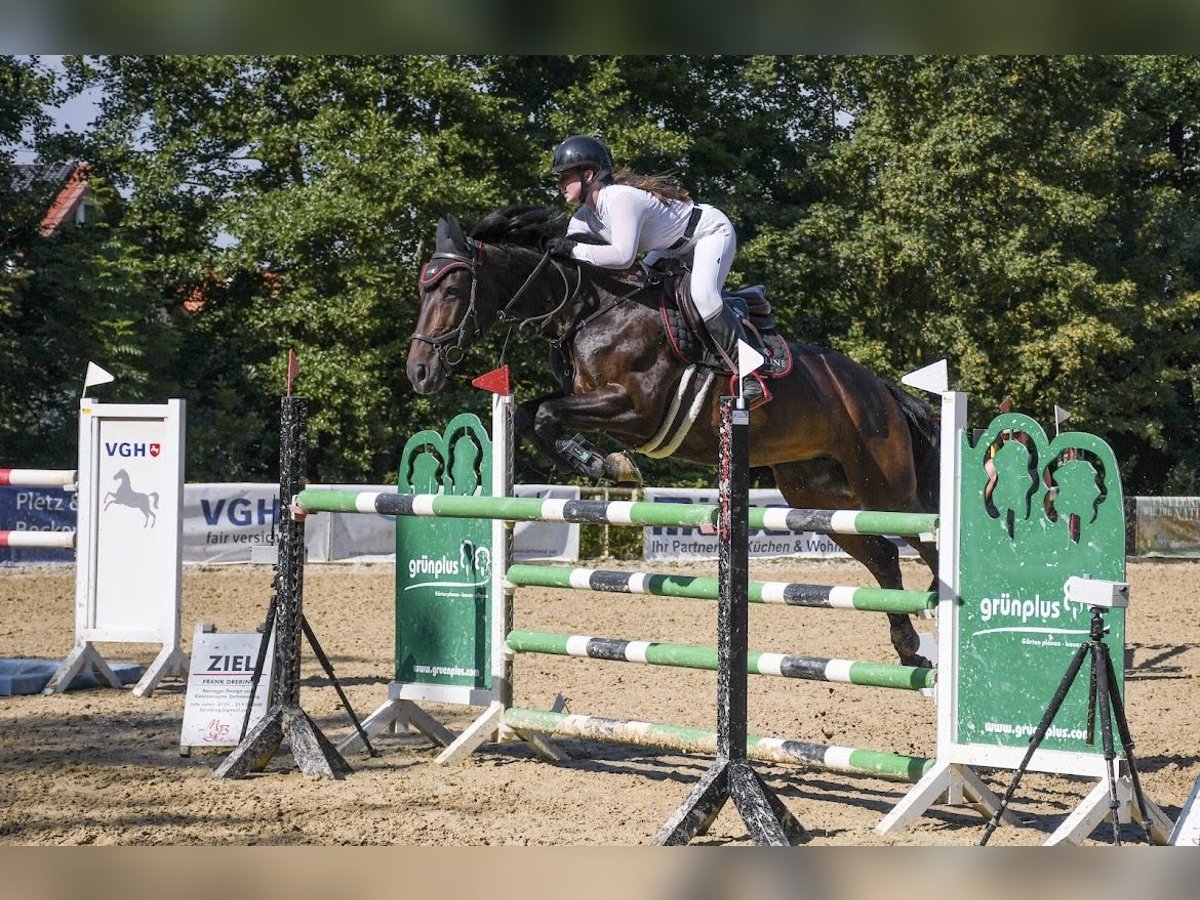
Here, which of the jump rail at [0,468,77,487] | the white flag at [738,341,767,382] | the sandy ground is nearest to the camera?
the white flag at [738,341,767,382]

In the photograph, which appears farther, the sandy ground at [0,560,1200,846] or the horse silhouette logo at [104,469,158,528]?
the horse silhouette logo at [104,469,158,528]

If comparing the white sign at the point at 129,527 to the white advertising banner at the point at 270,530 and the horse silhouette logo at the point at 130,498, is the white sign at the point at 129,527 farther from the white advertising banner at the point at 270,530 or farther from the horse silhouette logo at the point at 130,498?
the white advertising banner at the point at 270,530

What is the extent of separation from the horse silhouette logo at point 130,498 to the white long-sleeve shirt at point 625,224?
2.83 metres

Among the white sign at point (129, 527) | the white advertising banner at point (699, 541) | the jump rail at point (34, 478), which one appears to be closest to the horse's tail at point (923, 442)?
the white sign at point (129, 527)

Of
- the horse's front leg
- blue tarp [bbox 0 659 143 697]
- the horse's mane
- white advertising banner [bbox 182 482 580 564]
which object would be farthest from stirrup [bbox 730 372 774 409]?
white advertising banner [bbox 182 482 580 564]

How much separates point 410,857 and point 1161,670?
6.27m

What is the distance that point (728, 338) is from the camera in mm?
4801

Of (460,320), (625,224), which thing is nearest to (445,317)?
(460,320)

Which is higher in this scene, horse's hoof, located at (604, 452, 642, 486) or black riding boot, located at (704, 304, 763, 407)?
black riding boot, located at (704, 304, 763, 407)

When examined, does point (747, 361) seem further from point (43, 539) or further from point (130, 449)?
point (43, 539)

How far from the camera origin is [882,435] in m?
5.45

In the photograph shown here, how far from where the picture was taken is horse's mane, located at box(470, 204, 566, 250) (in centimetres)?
503

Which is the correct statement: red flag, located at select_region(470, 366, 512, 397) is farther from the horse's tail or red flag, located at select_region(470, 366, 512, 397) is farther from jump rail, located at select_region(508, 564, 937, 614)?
the horse's tail

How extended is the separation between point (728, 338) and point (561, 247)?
2.26ft
